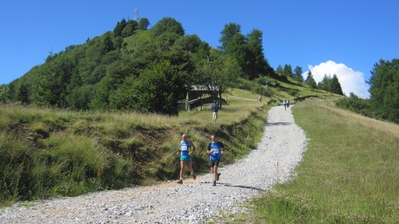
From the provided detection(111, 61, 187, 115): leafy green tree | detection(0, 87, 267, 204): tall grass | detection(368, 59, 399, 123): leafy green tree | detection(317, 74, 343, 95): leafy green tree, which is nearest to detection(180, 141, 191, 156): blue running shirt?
detection(0, 87, 267, 204): tall grass

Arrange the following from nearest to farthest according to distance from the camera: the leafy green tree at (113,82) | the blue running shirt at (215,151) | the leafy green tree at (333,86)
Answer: the blue running shirt at (215,151) < the leafy green tree at (113,82) < the leafy green tree at (333,86)

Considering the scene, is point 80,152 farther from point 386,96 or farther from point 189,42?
point 189,42

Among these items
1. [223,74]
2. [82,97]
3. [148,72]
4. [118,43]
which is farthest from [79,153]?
[118,43]

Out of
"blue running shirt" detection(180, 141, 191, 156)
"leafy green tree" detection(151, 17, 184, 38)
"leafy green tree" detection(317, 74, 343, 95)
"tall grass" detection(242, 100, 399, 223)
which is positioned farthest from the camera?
"leafy green tree" detection(317, 74, 343, 95)

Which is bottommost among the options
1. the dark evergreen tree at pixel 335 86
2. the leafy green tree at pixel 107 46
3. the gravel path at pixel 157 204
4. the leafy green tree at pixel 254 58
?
the gravel path at pixel 157 204

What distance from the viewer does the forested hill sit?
36719 millimetres

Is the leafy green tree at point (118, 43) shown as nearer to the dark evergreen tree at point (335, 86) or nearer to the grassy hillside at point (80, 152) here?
the dark evergreen tree at point (335, 86)

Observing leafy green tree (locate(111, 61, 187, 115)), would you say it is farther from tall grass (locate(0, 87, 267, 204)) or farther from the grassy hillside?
tall grass (locate(0, 87, 267, 204))

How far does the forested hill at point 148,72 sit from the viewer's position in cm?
3672


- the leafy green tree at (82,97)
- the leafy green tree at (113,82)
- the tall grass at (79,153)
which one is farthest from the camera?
the leafy green tree at (82,97)

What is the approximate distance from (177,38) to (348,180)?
128 meters

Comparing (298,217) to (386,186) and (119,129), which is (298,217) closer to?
(386,186)

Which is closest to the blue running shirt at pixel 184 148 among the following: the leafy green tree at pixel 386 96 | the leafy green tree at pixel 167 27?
the leafy green tree at pixel 386 96

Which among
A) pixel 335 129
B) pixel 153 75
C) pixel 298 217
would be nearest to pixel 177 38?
pixel 153 75
